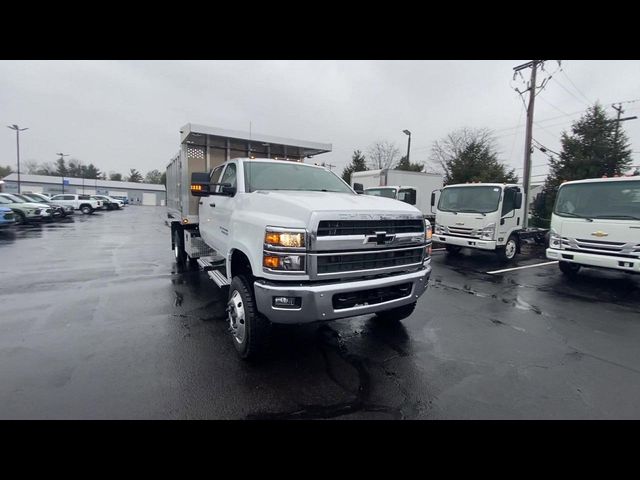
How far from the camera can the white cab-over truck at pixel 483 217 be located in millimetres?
9367

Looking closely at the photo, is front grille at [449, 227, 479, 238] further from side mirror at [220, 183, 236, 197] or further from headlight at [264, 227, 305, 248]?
headlight at [264, 227, 305, 248]

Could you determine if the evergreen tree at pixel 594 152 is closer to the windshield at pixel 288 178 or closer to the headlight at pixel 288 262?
the windshield at pixel 288 178

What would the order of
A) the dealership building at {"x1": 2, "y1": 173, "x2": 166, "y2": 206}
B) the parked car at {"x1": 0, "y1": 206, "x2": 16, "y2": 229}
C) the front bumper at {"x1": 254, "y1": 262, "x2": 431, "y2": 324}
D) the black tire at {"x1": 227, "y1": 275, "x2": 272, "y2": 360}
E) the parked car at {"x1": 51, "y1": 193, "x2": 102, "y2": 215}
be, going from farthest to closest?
the dealership building at {"x1": 2, "y1": 173, "x2": 166, "y2": 206} → the parked car at {"x1": 51, "y1": 193, "x2": 102, "y2": 215} → the parked car at {"x1": 0, "y1": 206, "x2": 16, "y2": 229} → the black tire at {"x1": 227, "y1": 275, "x2": 272, "y2": 360} → the front bumper at {"x1": 254, "y1": 262, "x2": 431, "y2": 324}

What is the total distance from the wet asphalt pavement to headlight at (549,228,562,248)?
4.71 ft

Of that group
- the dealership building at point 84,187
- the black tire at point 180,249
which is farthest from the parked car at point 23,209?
the dealership building at point 84,187

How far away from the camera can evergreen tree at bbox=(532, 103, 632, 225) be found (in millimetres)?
18750

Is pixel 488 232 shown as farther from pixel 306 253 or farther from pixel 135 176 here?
pixel 135 176

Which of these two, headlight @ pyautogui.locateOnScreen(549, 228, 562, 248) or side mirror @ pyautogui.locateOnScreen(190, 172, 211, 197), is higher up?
side mirror @ pyautogui.locateOnScreen(190, 172, 211, 197)

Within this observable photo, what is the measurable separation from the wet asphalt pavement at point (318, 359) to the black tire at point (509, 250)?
3275 millimetres

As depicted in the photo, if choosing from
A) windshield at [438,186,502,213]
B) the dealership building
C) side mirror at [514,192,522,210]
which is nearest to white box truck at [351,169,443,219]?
windshield at [438,186,502,213]
